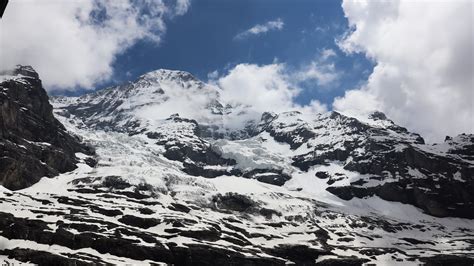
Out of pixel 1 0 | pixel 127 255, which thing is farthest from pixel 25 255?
pixel 1 0

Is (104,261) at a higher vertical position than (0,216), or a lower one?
lower

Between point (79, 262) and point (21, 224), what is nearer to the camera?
point (79, 262)

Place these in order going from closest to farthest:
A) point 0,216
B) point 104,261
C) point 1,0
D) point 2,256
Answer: point 1,0
point 2,256
point 104,261
point 0,216

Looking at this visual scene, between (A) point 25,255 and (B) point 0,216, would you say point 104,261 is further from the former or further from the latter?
(B) point 0,216

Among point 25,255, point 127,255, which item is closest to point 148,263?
point 127,255

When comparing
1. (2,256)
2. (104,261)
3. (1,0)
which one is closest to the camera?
(1,0)

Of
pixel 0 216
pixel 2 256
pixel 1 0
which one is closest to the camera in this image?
pixel 1 0

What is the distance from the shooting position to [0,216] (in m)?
197

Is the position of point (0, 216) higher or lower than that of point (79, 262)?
higher

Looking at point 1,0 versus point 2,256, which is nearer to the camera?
point 1,0

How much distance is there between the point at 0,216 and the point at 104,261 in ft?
143

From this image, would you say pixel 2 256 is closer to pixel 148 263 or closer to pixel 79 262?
pixel 79 262

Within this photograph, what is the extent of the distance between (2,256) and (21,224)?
25.0 metres

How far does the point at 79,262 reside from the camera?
176 meters
